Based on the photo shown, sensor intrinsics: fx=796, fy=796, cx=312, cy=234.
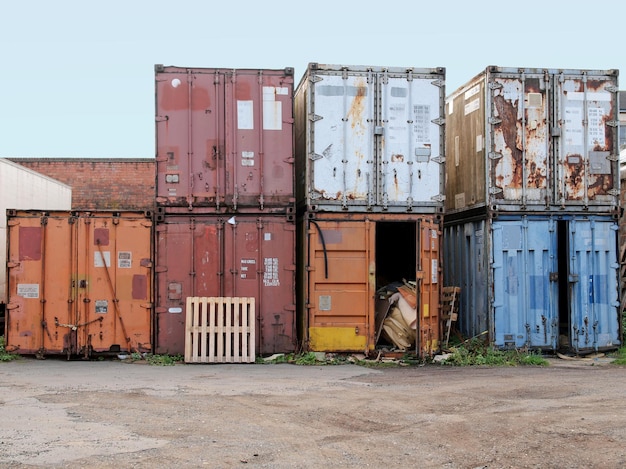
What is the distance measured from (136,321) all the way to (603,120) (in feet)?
Result: 31.8

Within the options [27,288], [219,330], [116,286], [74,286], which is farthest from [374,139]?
[27,288]

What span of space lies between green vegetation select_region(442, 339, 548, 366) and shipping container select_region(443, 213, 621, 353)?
0.21 meters

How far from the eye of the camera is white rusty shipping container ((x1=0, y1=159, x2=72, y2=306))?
18344mm

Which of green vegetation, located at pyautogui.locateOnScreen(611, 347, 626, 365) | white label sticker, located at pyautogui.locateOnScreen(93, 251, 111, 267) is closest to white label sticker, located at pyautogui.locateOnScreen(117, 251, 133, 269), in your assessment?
white label sticker, located at pyautogui.locateOnScreen(93, 251, 111, 267)

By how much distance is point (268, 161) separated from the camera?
585 inches

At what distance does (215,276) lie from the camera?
14.8 metres

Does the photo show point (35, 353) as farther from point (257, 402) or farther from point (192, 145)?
point (257, 402)

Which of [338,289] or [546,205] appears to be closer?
[338,289]

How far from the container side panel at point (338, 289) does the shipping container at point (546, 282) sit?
2.40 meters

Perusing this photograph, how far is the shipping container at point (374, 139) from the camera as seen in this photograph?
1463 centimetres

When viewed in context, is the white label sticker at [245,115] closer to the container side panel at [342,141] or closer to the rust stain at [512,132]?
the container side panel at [342,141]

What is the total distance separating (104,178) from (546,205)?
20.7 m

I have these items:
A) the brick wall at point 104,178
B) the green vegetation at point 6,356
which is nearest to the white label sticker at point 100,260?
the green vegetation at point 6,356

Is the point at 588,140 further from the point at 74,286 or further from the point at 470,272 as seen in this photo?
the point at 74,286
